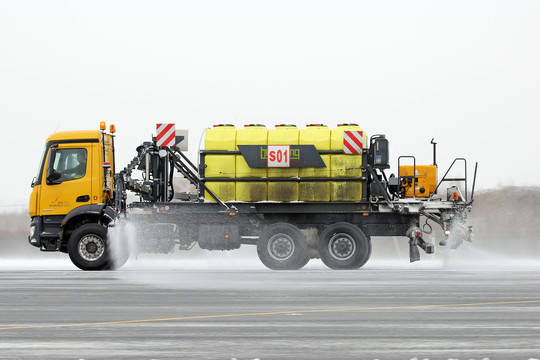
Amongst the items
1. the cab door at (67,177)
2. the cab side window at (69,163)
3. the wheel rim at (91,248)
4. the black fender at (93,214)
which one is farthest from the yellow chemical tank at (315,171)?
the cab side window at (69,163)

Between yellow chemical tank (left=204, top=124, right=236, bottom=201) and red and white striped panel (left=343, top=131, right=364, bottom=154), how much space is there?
9.31ft

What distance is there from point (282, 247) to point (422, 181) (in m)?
4.28

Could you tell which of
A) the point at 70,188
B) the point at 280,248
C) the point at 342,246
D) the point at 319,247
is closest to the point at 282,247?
the point at 280,248

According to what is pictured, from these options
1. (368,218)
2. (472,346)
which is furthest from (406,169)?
(472,346)

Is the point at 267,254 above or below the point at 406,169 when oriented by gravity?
below

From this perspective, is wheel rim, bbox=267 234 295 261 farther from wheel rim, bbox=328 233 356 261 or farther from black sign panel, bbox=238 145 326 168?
black sign panel, bbox=238 145 326 168

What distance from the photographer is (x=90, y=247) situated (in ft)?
74.4

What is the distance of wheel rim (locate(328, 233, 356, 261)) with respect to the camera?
23.1m

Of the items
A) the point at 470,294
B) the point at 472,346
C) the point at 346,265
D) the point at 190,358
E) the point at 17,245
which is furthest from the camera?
the point at 17,245

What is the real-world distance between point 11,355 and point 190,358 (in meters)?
1.67

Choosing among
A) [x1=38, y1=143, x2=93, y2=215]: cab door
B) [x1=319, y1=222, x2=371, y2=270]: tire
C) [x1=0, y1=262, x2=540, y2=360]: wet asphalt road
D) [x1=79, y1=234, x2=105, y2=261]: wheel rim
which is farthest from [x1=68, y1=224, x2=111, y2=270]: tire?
[x1=319, y1=222, x2=371, y2=270]: tire

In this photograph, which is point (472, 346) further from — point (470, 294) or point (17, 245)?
point (17, 245)

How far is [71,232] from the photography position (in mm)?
23141

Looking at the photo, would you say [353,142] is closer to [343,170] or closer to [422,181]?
[343,170]
